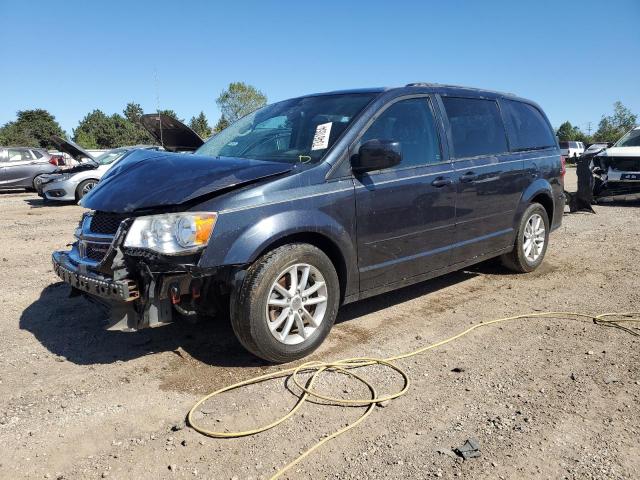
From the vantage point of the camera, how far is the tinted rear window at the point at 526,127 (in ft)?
18.4

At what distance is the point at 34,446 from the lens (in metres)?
2.65

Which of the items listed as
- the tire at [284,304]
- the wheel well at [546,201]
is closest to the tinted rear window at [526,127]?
the wheel well at [546,201]

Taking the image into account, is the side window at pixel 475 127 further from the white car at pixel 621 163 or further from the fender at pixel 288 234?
the white car at pixel 621 163

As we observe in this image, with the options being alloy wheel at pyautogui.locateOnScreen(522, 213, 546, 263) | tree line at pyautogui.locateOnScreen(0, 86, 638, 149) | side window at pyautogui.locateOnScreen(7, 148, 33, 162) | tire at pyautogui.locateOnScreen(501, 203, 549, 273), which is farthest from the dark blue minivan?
tree line at pyautogui.locateOnScreen(0, 86, 638, 149)

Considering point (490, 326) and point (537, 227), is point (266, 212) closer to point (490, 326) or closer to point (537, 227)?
point (490, 326)

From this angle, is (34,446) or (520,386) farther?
(520,386)

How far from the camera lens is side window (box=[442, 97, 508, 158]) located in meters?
4.80

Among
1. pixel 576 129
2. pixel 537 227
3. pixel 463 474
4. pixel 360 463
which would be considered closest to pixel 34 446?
pixel 360 463

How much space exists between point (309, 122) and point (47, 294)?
3.19 m

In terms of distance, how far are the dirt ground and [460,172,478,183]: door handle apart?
1171 millimetres

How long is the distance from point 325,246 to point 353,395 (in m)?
1.12

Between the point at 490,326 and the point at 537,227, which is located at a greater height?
the point at 537,227

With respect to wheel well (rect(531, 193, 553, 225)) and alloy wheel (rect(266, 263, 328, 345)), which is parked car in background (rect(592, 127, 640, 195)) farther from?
alloy wheel (rect(266, 263, 328, 345))

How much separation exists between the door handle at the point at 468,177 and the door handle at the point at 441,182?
0.19m
